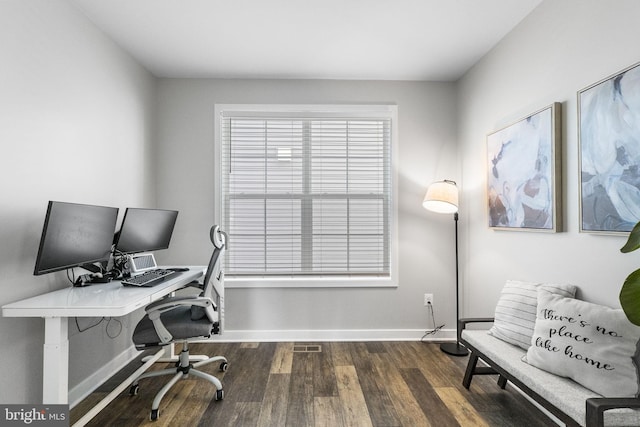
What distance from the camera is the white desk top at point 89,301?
165 cm

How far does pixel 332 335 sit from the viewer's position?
3418 millimetres

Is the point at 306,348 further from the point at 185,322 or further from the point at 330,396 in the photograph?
the point at 185,322

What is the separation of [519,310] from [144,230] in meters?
2.80

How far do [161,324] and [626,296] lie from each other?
7.56 feet

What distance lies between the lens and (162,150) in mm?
3424

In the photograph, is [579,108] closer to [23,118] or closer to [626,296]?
[626,296]

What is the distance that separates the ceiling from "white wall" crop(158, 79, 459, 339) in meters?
0.16

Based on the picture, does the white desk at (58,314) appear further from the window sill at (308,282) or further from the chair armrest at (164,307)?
the window sill at (308,282)


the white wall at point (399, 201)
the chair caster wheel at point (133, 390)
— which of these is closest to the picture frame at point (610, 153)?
the white wall at point (399, 201)

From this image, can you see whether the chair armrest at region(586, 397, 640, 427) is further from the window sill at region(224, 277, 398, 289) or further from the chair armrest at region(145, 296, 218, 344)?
the window sill at region(224, 277, 398, 289)

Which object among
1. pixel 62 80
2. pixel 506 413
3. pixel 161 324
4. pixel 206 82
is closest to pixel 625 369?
pixel 506 413

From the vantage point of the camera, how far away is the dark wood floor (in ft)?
6.88
